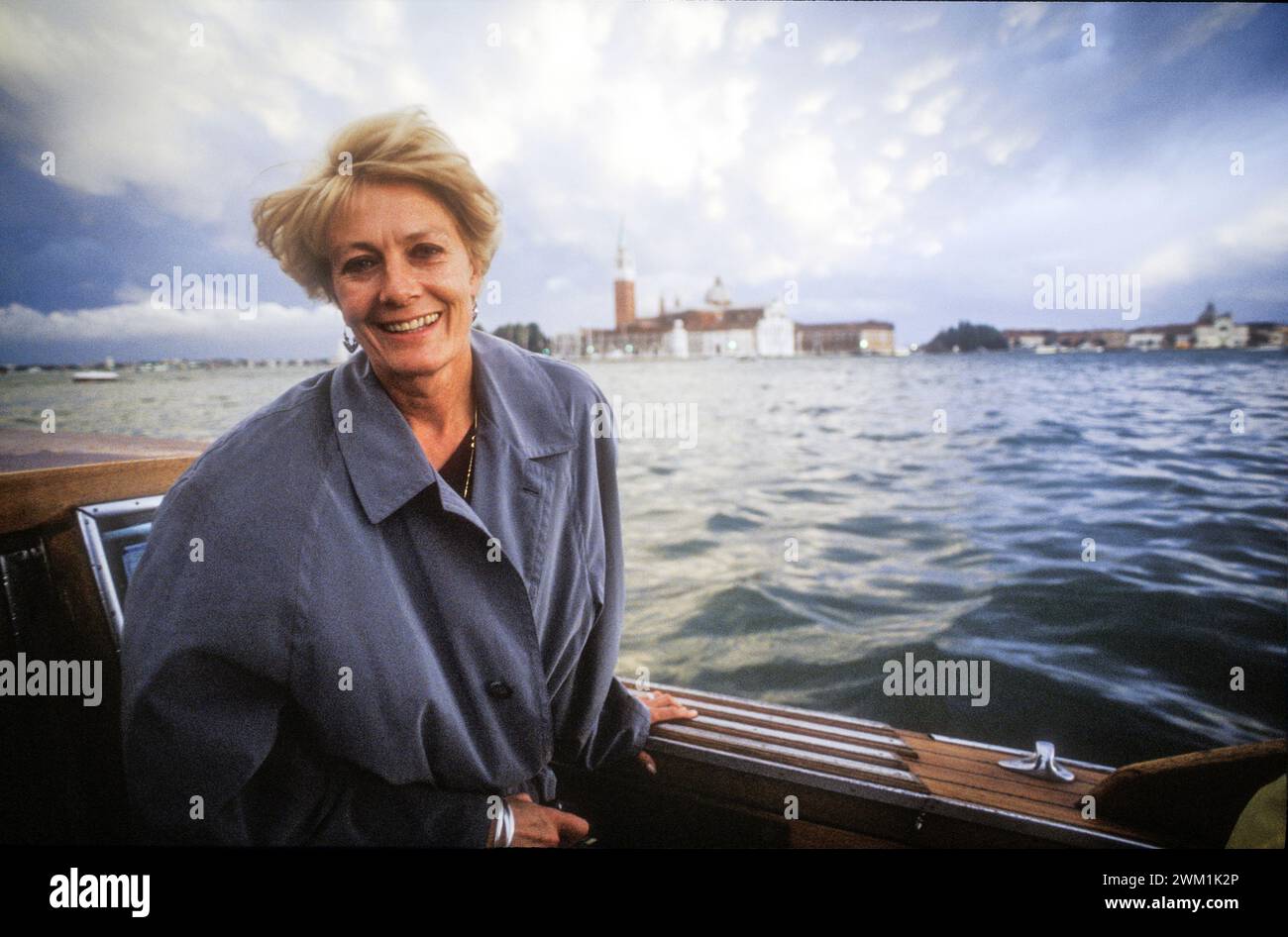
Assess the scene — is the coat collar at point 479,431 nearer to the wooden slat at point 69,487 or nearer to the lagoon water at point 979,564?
the wooden slat at point 69,487

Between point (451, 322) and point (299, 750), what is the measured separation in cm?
89

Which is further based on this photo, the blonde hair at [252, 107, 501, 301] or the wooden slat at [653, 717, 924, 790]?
the wooden slat at [653, 717, 924, 790]

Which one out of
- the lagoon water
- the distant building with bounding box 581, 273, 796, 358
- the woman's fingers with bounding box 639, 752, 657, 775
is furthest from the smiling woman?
the distant building with bounding box 581, 273, 796, 358

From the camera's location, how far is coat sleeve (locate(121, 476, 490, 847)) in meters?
1.11

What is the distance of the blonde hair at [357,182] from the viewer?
4.42 ft

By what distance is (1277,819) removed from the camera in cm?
145

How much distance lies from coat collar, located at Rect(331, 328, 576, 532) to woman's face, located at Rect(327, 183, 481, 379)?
80mm

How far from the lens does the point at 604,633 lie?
172cm

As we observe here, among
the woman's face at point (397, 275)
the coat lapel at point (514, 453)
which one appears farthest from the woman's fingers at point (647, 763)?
the woman's face at point (397, 275)

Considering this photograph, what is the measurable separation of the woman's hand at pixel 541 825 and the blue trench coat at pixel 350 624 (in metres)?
0.05

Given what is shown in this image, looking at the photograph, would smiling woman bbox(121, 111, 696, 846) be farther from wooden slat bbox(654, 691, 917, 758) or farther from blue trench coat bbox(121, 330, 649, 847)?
wooden slat bbox(654, 691, 917, 758)

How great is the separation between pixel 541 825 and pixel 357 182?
142 cm
